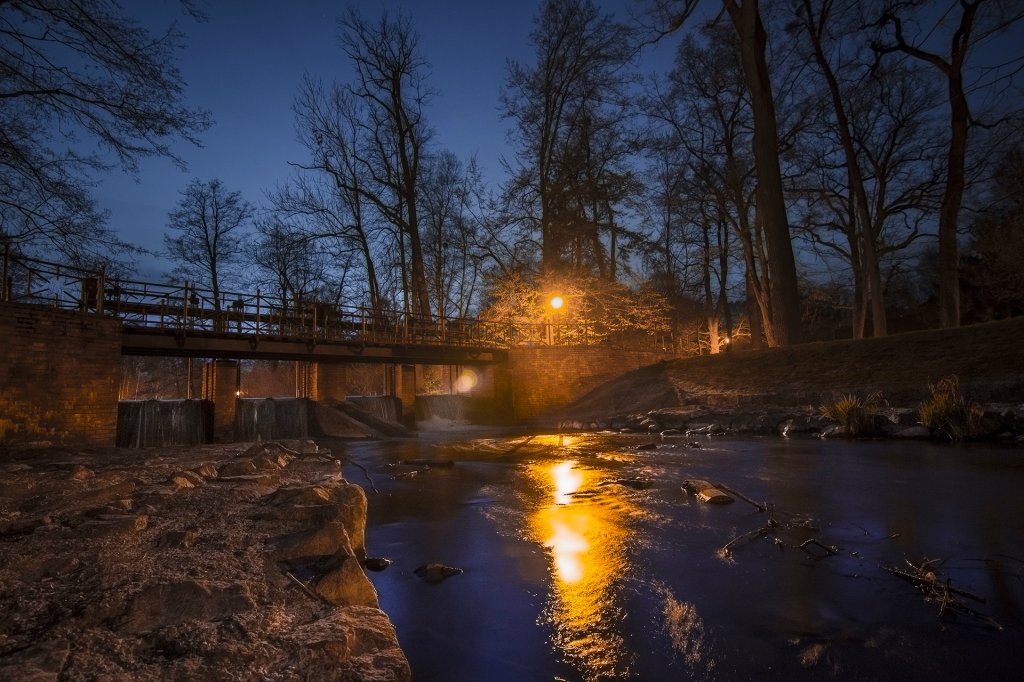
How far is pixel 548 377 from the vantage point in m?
22.3

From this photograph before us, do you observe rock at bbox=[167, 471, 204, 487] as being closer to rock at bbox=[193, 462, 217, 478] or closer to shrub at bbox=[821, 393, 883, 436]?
rock at bbox=[193, 462, 217, 478]

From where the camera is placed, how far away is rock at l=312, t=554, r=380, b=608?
2.57m

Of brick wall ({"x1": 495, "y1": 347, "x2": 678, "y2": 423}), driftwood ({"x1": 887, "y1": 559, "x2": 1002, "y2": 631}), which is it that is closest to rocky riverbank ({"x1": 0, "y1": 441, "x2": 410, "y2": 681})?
driftwood ({"x1": 887, "y1": 559, "x2": 1002, "y2": 631})

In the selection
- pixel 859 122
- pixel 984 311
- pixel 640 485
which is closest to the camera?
pixel 640 485

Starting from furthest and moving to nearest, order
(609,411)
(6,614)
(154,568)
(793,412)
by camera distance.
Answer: (609,411) → (793,412) → (154,568) → (6,614)

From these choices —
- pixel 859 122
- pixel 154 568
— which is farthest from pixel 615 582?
pixel 859 122

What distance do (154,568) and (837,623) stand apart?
352 centimetres

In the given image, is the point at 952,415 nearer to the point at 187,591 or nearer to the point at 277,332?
the point at 187,591

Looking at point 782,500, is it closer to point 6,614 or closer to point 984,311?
point 6,614

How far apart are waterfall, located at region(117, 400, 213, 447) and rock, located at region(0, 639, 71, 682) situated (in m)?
17.4

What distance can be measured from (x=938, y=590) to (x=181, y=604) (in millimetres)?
3847

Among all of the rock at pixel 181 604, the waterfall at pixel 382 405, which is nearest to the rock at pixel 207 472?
the rock at pixel 181 604

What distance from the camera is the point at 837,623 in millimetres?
2510

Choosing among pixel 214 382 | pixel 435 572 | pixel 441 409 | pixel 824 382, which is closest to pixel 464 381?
pixel 441 409
